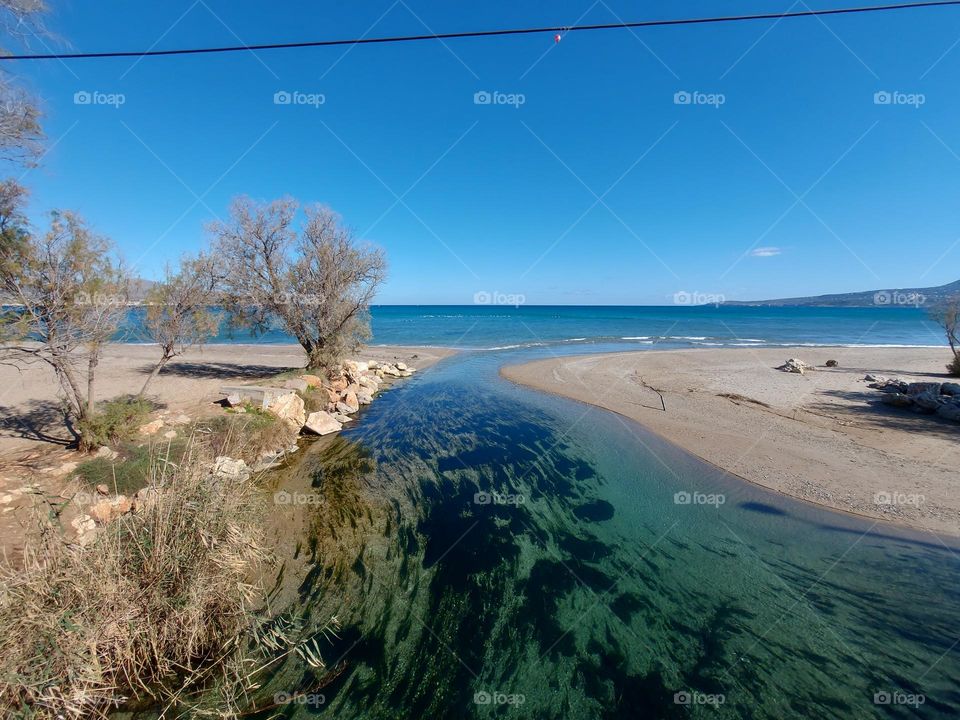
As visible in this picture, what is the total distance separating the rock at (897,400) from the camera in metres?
14.3

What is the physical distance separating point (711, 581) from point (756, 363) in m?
25.9

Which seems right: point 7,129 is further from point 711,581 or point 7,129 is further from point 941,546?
point 941,546

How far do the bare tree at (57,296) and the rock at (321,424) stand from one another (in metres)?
5.83

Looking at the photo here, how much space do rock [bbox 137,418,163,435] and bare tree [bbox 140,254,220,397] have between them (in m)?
1.04

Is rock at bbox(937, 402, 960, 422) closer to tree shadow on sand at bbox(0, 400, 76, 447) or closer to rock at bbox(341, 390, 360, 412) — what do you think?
rock at bbox(341, 390, 360, 412)

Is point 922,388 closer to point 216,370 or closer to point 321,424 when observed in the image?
point 321,424

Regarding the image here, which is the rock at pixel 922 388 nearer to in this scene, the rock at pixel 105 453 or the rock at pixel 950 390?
the rock at pixel 950 390

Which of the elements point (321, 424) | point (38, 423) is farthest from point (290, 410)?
point (38, 423)

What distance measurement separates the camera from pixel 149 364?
69.8 ft

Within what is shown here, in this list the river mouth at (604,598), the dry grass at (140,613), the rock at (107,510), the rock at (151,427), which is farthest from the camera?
the rock at (151,427)

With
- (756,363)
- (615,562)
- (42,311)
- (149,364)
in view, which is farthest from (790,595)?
(149,364)

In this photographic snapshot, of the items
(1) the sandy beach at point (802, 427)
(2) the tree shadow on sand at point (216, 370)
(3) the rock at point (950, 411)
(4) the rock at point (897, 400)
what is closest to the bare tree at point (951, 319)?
(1) the sandy beach at point (802, 427)

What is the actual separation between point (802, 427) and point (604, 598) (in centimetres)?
1197

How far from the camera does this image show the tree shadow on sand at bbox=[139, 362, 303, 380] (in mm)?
17250
